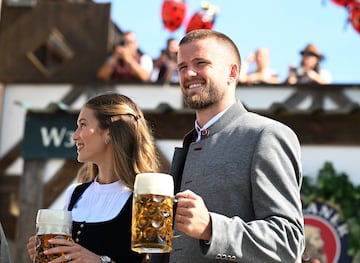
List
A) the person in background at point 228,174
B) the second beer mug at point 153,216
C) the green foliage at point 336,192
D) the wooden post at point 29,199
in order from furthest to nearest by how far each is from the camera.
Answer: the wooden post at point 29,199, the green foliage at point 336,192, the person in background at point 228,174, the second beer mug at point 153,216

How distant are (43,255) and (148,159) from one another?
0.75 metres

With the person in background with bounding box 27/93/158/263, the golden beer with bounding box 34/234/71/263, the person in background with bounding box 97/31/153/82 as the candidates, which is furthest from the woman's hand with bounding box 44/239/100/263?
the person in background with bounding box 97/31/153/82

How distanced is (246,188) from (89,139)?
726 mm

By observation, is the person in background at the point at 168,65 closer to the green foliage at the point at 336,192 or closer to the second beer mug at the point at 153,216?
the green foliage at the point at 336,192

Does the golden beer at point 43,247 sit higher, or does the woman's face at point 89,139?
the woman's face at point 89,139

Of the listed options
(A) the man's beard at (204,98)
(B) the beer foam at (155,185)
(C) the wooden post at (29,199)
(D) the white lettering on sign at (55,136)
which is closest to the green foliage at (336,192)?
(D) the white lettering on sign at (55,136)

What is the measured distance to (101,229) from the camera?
120 inches

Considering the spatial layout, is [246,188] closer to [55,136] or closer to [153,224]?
[153,224]

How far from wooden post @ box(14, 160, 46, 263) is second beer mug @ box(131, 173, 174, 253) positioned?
552 centimetres

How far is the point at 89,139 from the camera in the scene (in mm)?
3166

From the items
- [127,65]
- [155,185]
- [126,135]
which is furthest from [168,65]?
[155,185]

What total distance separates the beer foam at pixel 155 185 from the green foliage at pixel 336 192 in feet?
17.2

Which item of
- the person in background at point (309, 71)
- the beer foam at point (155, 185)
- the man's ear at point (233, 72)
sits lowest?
the beer foam at point (155, 185)

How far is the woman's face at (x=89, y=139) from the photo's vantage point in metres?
3.16
